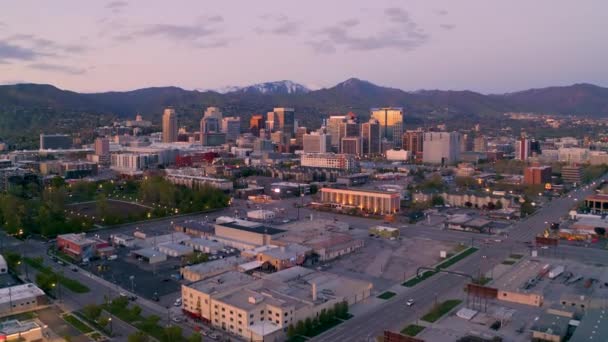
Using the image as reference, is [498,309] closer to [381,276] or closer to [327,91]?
[381,276]

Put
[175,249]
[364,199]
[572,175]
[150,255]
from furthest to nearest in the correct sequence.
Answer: [572,175]
[364,199]
[175,249]
[150,255]

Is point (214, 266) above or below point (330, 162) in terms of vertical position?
below

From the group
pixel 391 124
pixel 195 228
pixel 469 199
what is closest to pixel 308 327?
pixel 195 228

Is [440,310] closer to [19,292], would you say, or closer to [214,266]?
[214,266]

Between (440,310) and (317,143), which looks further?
(317,143)

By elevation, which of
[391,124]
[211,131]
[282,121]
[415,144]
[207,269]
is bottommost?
[207,269]

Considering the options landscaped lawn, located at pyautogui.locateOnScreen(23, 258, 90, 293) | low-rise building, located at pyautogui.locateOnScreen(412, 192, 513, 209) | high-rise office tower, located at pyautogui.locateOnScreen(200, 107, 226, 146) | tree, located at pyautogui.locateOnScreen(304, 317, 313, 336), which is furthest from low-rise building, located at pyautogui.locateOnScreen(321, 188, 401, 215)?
high-rise office tower, located at pyautogui.locateOnScreen(200, 107, 226, 146)

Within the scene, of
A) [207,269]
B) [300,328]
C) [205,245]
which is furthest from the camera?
[205,245]

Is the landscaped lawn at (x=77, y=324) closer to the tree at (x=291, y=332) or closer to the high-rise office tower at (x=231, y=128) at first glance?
the tree at (x=291, y=332)
